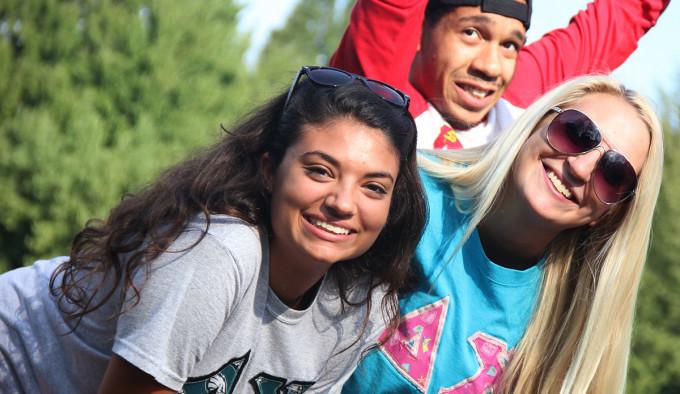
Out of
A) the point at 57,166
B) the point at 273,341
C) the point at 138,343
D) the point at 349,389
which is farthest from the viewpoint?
the point at 57,166

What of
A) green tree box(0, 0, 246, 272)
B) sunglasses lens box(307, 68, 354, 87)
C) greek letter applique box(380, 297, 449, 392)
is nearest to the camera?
sunglasses lens box(307, 68, 354, 87)

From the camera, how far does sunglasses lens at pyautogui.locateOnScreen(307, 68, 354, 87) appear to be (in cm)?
293

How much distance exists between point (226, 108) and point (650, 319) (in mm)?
6469

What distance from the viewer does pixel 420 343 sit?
A: 333cm

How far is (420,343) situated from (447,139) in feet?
3.57

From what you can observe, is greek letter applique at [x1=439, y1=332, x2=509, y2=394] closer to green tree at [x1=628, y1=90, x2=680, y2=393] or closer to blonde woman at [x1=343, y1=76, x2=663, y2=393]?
blonde woman at [x1=343, y1=76, x2=663, y2=393]

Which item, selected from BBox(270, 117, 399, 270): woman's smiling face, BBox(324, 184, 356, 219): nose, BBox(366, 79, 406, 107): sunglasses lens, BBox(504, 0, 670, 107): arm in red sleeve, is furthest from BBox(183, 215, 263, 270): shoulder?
BBox(504, 0, 670, 107): arm in red sleeve

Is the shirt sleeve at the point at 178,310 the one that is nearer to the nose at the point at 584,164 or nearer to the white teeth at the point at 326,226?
the white teeth at the point at 326,226

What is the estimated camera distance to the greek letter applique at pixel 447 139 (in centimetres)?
407

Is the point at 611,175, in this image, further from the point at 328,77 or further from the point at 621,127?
the point at 328,77

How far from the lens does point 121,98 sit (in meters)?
11.4

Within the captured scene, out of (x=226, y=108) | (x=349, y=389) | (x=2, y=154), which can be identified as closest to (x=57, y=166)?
(x=2, y=154)

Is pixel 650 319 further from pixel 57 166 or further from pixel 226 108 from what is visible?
pixel 57 166

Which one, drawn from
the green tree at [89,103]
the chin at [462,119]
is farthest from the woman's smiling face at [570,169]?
the green tree at [89,103]
